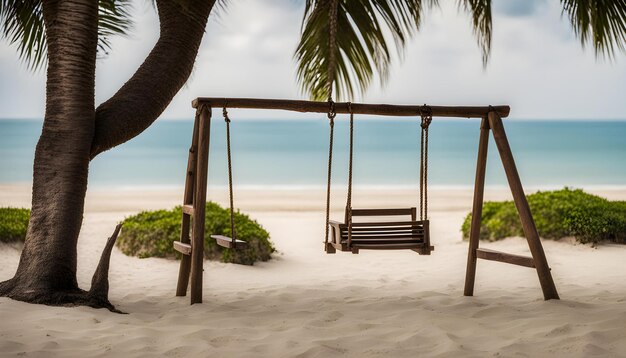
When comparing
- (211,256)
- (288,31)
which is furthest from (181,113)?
(211,256)

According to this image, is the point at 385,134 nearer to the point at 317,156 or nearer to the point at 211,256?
the point at 317,156

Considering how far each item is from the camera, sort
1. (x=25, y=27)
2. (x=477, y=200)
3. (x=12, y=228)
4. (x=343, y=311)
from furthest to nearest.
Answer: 1. (x=12, y=228)
2. (x=25, y=27)
3. (x=477, y=200)
4. (x=343, y=311)

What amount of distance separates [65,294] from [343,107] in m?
2.61

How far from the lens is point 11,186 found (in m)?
25.9

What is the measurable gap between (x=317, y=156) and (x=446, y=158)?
31.1 ft

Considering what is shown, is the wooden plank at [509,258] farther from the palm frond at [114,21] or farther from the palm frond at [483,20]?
the palm frond at [114,21]

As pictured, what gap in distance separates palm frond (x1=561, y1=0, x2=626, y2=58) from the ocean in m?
23.0

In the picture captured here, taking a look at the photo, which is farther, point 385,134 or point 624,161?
point 385,134

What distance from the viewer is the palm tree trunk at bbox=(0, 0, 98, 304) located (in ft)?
16.9

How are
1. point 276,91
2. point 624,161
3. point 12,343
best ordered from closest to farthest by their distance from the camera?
point 12,343
point 624,161
point 276,91

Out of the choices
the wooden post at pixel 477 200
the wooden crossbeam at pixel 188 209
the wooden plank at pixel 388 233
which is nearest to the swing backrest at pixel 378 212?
the wooden plank at pixel 388 233

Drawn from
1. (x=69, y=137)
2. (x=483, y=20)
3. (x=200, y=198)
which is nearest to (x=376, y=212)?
(x=200, y=198)

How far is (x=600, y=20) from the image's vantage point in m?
6.96

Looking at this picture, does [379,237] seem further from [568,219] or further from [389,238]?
[568,219]
